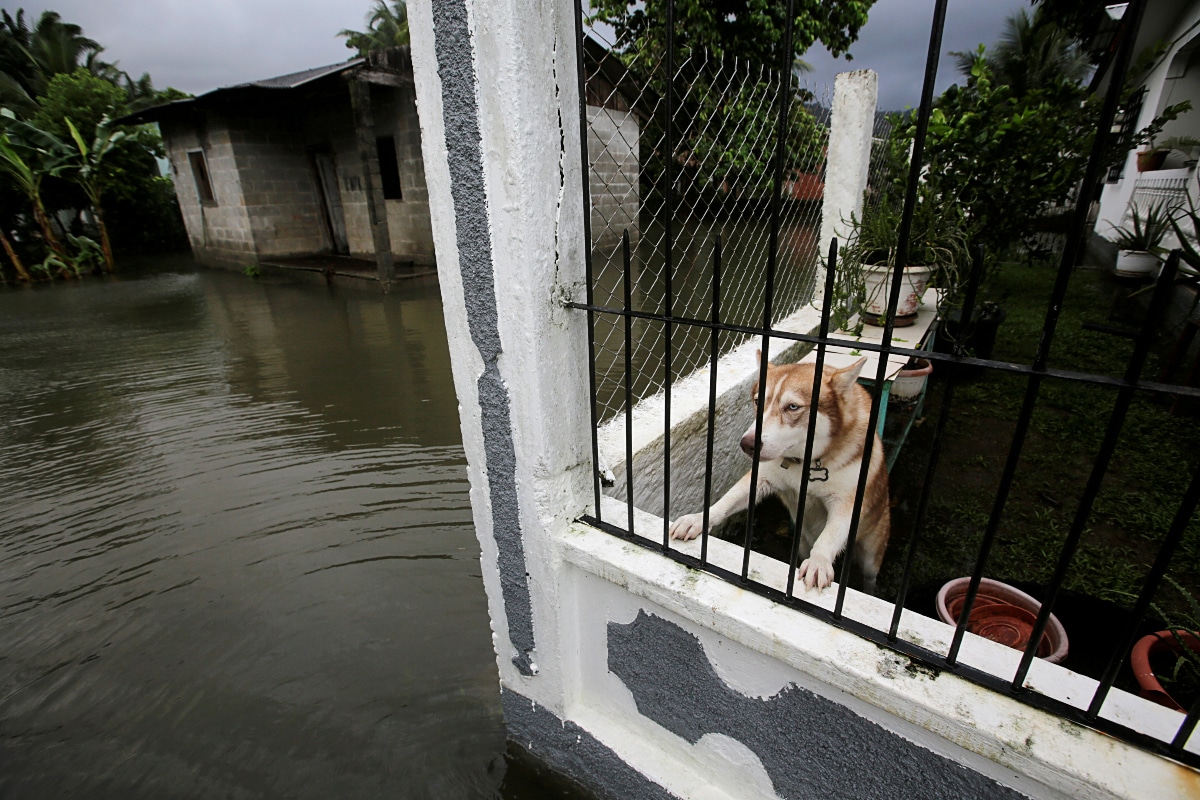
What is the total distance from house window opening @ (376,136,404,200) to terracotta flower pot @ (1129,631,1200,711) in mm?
10720

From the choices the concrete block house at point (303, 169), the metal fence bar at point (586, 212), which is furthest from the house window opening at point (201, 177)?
the metal fence bar at point (586, 212)

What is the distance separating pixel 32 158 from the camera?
11.8 metres

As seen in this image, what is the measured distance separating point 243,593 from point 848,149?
4.51 m

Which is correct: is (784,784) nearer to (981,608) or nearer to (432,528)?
(981,608)

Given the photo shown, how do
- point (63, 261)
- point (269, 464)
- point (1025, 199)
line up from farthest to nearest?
point (63, 261) < point (1025, 199) < point (269, 464)

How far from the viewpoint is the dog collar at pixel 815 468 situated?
1.88m

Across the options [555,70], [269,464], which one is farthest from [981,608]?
[269,464]

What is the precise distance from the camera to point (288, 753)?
2094 millimetres

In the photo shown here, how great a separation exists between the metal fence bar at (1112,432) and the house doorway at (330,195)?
43.5 ft

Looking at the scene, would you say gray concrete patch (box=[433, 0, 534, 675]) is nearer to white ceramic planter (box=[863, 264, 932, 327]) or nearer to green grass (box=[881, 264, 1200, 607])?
green grass (box=[881, 264, 1200, 607])

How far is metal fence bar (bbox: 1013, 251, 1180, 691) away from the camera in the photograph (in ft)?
2.54

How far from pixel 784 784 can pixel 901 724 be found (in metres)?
0.44

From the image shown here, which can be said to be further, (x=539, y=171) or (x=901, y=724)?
(x=539, y=171)

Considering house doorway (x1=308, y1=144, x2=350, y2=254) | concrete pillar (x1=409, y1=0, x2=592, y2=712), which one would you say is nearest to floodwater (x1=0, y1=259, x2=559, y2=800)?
concrete pillar (x1=409, y1=0, x2=592, y2=712)
